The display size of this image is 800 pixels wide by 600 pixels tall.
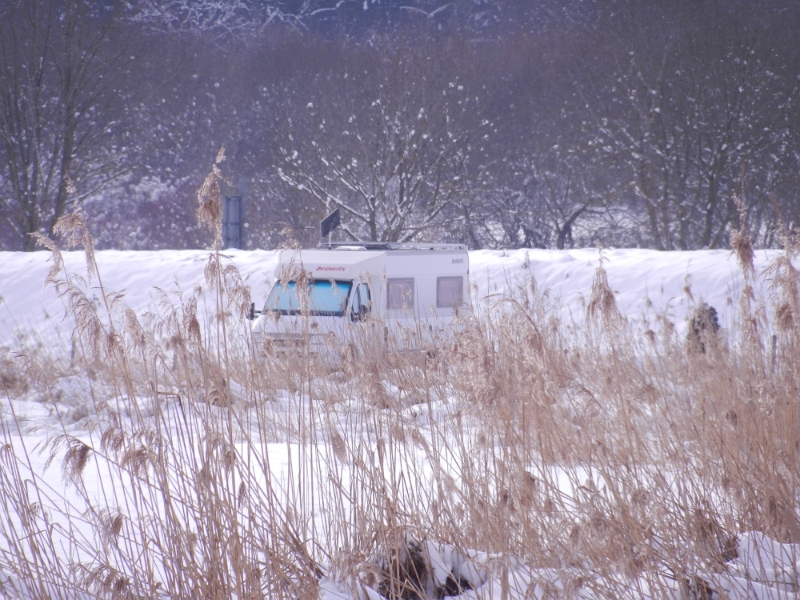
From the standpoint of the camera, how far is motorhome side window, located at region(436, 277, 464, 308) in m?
10.9

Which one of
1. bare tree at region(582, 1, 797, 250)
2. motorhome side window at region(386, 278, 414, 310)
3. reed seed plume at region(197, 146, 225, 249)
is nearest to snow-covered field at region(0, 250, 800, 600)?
→ reed seed plume at region(197, 146, 225, 249)

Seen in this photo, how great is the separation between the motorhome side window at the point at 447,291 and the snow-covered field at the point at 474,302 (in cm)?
51

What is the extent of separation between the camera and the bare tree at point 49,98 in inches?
811

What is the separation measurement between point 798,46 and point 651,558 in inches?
799

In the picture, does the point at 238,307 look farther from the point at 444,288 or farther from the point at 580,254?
the point at 580,254

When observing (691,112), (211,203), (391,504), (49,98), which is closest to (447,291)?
(391,504)

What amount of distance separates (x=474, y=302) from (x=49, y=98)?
15.6 meters

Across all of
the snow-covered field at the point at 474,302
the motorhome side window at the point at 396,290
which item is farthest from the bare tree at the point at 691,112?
the motorhome side window at the point at 396,290

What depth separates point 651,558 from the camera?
244 centimetres

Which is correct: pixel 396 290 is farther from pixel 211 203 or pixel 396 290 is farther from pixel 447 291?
pixel 211 203

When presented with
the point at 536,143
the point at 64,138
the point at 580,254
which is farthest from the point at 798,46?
the point at 64,138

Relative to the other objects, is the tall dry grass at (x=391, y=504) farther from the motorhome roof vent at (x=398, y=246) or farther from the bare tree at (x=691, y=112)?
the bare tree at (x=691, y=112)

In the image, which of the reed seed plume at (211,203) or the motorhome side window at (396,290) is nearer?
the reed seed plume at (211,203)

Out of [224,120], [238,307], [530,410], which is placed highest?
[224,120]
